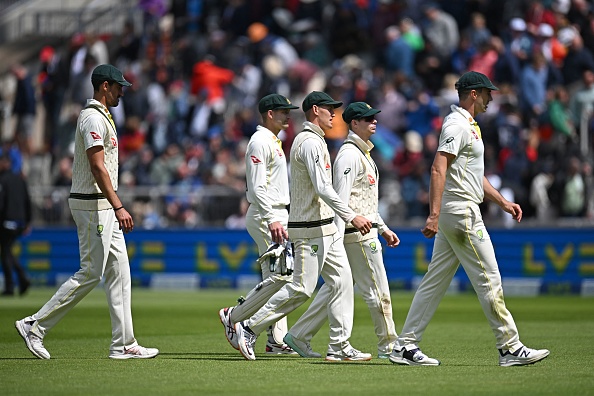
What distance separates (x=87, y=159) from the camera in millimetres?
11938

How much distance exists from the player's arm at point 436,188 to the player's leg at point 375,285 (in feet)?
4.56

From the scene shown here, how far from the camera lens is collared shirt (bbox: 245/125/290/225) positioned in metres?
12.4

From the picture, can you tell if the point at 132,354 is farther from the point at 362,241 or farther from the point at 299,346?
the point at 362,241

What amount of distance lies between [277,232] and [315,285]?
67 centimetres

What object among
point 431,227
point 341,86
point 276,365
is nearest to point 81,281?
point 276,365

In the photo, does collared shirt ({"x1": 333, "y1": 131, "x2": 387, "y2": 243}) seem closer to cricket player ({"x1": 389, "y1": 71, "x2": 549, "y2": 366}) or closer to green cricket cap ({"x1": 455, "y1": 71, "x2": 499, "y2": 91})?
cricket player ({"x1": 389, "y1": 71, "x2": 549, "y2": 366})

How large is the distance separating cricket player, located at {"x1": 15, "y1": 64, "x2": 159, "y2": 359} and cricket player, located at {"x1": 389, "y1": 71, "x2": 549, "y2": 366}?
2.70 metres

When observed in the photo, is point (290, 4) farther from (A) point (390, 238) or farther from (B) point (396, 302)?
(A) point (390, 238)

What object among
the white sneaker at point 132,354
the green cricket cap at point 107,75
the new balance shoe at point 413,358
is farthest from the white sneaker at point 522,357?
the green cricket cap at point 107,75

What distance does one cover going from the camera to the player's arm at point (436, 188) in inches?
426

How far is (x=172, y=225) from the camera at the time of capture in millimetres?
26969

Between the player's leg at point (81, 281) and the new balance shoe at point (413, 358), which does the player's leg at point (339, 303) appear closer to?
the new balance shoe at point (413, 358)

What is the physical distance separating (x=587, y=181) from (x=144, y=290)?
30.9 feet

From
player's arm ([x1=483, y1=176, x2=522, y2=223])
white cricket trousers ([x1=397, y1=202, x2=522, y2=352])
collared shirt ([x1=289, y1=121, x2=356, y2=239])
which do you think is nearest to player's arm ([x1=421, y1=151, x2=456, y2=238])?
white cricket trousers ([x1=397, y1=202, x2=522, y2=352])
